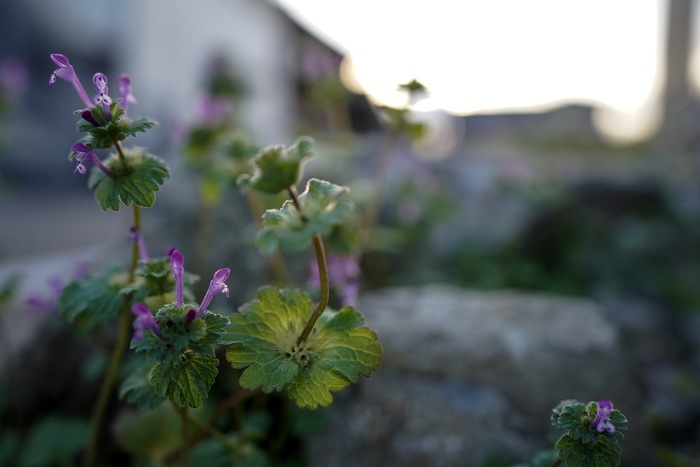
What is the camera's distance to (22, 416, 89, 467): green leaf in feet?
5.79

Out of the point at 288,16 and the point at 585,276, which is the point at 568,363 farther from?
the point at 288,16

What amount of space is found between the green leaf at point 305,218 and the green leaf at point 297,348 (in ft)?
0.35

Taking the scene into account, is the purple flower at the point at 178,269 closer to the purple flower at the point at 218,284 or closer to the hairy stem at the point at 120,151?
the purple flower at the point at 218,284

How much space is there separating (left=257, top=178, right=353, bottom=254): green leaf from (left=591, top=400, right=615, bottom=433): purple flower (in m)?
0.56

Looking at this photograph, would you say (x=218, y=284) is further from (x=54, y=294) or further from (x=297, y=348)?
(x=54, y=294)

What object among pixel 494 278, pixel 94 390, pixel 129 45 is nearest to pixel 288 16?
pixel 129 45

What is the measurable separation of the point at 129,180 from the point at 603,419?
0.93 m

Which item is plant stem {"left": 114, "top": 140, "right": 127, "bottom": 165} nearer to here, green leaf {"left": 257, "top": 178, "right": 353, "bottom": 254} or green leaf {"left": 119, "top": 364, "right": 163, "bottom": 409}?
green leaf {"left": 257, "top": 178, "right": 353, "bottom": 254}

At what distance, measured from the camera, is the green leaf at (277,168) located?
1092 mm

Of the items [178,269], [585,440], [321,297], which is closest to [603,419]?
[585,440]

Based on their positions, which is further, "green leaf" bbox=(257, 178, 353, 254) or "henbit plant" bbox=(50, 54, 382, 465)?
"green leaf" bbox=(257, 178, 353, 254)

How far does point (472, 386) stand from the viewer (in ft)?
5.99

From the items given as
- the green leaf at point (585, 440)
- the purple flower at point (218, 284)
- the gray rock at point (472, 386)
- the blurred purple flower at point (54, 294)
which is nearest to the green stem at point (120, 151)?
the purple flower at point (218, 284)

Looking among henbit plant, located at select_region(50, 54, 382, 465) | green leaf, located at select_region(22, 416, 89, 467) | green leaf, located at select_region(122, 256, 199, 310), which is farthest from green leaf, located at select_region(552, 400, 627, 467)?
green leaf, located at select_region(22, 416, 89, 467)
